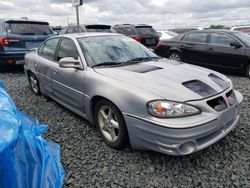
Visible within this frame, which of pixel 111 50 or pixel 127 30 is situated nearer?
pixel 111 50

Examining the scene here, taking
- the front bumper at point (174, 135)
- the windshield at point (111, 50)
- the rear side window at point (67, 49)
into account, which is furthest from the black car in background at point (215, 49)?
the rear side window at point (67, 49)

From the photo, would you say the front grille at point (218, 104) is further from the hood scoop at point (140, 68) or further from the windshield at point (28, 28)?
the windshield at point (28, 28)

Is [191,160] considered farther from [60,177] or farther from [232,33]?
[232,33]

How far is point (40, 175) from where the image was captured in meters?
1.91

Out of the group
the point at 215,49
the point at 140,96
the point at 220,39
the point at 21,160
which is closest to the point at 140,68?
the point at 140,96

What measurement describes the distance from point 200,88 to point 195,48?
512 cm

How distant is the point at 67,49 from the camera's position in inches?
152

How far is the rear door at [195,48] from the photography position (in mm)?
7302

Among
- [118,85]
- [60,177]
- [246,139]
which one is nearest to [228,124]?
[246,139]

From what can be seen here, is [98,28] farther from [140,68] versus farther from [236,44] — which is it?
[140,68]

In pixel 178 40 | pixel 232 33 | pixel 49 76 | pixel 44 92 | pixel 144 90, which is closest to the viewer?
pixel 144 90

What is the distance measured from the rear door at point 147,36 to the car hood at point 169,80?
22.5 feet

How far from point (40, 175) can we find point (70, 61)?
1.76 metres

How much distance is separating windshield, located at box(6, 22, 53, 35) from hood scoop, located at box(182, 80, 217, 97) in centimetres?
600
